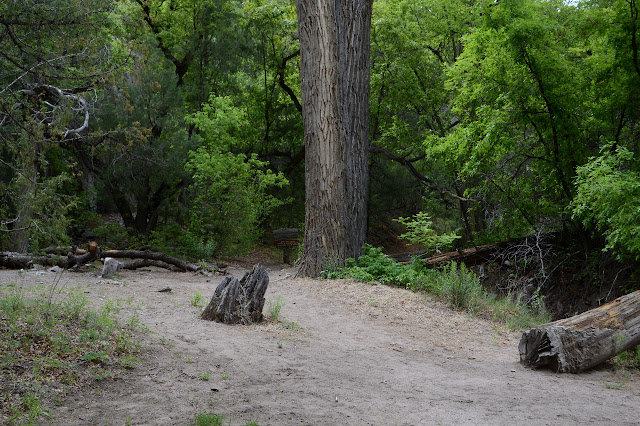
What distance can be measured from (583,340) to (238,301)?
423 centimetres

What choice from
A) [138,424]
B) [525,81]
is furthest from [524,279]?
[138,424]

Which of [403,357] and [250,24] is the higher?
[250,24]

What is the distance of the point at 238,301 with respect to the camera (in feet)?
24.4

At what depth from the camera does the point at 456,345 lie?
743 cm

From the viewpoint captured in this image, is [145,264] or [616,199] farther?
[145,264]

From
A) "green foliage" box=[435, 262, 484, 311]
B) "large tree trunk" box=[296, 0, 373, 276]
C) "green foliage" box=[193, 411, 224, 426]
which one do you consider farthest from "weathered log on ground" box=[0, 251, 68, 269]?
"green foliage" box=[193, 411, 224, 426]

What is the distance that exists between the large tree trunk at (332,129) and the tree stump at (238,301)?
3.91 meters

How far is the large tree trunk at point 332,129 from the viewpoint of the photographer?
37.5 feet

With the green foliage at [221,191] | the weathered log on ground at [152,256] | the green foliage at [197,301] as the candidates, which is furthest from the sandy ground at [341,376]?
the green foliage at [221,191]

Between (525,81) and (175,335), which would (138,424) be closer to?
(175,335)

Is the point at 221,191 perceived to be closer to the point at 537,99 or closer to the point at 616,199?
the point at 537,99

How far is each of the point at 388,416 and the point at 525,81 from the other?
329 inches

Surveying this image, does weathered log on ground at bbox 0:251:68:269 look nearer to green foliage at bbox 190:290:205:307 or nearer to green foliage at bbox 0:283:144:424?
green foliage at bbox 190:290:205:307

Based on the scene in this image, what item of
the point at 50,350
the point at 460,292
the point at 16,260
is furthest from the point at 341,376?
the point at 16,260
